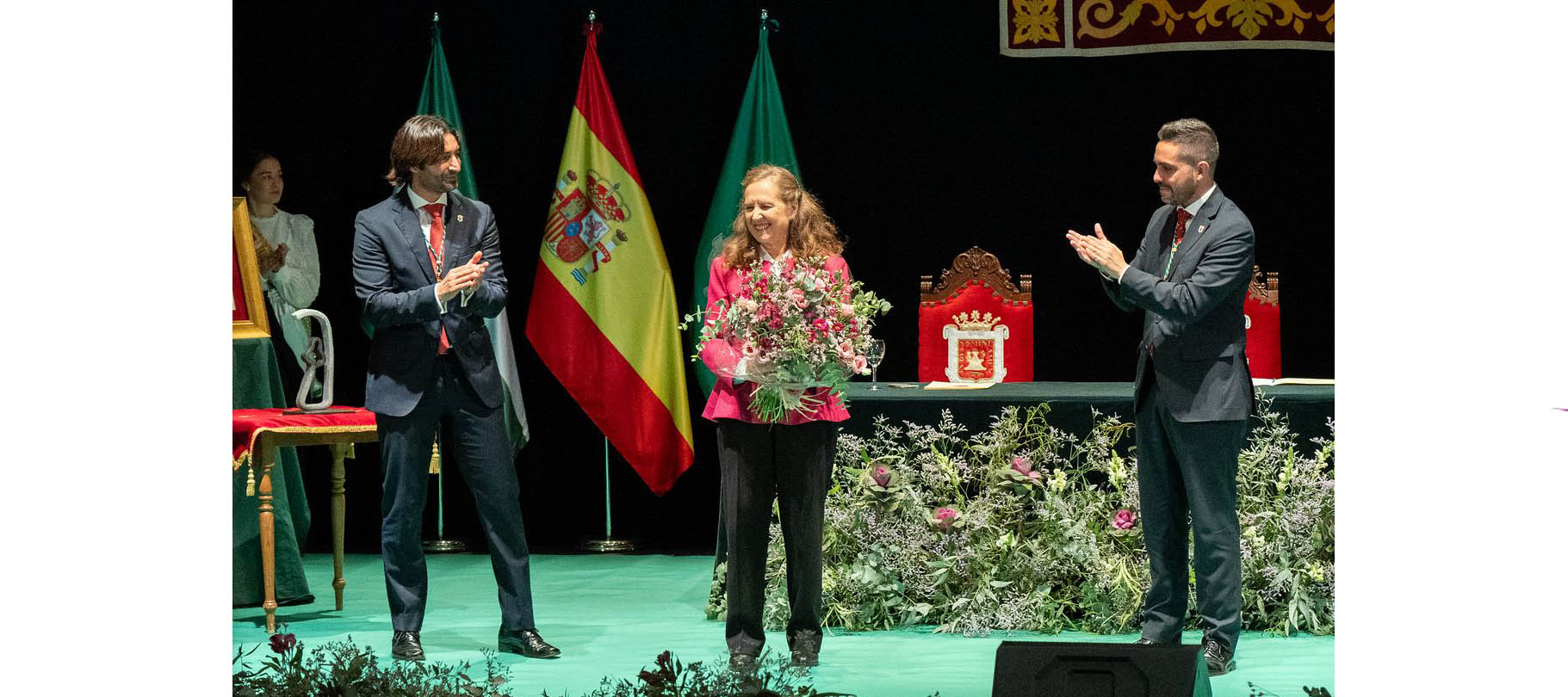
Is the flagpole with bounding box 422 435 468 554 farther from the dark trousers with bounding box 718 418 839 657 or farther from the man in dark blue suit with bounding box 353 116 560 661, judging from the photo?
the dark trousers with bounding box 718 418 839 657

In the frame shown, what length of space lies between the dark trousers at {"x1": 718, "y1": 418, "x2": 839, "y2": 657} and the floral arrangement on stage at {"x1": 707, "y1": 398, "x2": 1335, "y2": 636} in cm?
89

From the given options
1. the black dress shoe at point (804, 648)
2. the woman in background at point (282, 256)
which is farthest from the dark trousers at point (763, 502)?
the woman in background at point (282, 256)

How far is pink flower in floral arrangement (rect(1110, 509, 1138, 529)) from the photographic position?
5648 millimetres

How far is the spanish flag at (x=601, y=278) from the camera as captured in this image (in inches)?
268

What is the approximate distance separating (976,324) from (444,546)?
8.52ft

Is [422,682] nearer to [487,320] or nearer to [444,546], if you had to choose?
[487,320]

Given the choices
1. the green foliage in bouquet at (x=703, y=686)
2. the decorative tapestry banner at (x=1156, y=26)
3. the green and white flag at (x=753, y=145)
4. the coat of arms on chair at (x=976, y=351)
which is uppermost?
the decorative tapestry banner at (x=1156, y=26)

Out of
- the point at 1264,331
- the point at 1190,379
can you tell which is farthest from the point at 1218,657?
the point at 1264,331

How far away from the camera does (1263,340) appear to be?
6355 millimetres

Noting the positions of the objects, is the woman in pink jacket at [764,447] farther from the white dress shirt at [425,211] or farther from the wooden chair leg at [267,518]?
the wooden chair leg at [267,518]

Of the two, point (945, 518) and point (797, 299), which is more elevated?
point (797, 299)

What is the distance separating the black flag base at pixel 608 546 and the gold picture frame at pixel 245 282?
6.57 ft
